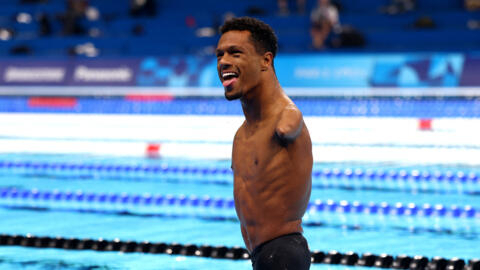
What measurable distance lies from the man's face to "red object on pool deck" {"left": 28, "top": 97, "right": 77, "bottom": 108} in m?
11.2

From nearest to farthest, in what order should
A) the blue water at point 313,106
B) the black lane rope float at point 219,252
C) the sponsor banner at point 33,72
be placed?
the black lane rope float at point 219,252 → the blue water at point 313,106 → the sponsor banner at point 33,72

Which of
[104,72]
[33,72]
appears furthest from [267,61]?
[33,72]

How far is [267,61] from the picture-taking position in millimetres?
2461

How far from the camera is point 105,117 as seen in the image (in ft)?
40.3

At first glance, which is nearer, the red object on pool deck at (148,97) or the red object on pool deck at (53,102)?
the red object on pool deck at (148,97)

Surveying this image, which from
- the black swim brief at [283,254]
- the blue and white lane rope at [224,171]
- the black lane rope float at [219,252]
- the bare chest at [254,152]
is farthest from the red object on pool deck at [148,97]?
the black swim brief at [283,254]

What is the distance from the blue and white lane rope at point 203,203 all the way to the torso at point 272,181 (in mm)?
3658

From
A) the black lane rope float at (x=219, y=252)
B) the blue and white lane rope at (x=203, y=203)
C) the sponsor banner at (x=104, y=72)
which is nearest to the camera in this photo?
the black lane rope float at (x=219, y=252)

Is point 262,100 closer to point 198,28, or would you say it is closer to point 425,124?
point 425,124

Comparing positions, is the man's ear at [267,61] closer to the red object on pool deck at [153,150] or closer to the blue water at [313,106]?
the red object on pool deck at [153,150]

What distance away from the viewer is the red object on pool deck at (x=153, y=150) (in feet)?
30.8

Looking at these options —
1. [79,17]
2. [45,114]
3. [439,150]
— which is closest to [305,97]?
[439,150]

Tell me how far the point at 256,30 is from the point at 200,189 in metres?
5.07

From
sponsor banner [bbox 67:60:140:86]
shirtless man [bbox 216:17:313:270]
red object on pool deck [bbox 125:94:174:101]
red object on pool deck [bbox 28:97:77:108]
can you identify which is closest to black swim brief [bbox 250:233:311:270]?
shirtless man [bbox 216:17:313:270]
